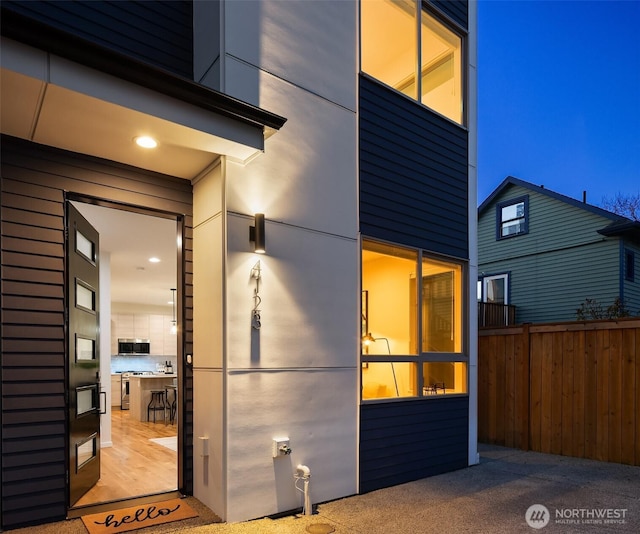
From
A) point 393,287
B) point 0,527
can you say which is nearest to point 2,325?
point 0,527

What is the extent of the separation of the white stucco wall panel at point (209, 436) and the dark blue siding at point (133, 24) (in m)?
2.57

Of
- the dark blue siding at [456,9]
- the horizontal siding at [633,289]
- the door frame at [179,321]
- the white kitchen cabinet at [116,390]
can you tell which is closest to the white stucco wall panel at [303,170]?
the door frame at [179,321]

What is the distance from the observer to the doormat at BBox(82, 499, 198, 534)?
3.35 meters

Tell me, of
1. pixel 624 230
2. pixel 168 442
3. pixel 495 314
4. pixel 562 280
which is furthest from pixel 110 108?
pixel 562 280

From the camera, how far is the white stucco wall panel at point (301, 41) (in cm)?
391

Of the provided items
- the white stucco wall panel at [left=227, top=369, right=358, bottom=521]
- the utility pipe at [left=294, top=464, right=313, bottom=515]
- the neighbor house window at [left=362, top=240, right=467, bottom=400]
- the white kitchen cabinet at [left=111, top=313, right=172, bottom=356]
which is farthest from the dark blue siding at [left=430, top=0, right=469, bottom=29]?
the white kitchen cabinet at [left=111, top=313, right=172, bottom=356]

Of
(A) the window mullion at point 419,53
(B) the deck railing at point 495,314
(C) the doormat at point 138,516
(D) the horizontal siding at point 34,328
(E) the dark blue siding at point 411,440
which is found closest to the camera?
(D) the horizontal siding at point 34,328

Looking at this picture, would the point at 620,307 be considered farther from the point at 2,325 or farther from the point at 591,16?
the point at 591,16

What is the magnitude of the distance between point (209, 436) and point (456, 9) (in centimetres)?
565

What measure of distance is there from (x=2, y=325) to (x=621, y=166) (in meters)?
81.7

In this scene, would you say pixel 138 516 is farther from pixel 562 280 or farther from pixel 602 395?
pixel 562 280

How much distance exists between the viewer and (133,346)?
44.0 feet

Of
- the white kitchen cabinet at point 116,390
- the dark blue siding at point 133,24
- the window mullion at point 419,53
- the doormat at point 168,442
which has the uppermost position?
the window mullion at point 419,53

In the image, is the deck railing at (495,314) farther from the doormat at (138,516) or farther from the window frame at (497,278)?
the doormat at (138,516)
